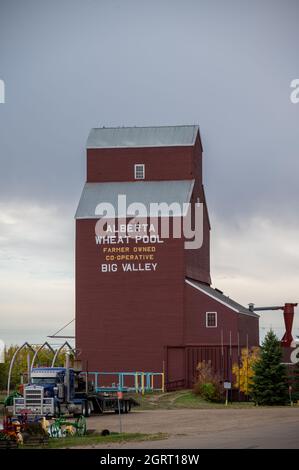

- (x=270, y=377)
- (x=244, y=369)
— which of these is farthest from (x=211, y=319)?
(x=270, y=377)

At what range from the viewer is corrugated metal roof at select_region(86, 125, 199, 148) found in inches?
2899

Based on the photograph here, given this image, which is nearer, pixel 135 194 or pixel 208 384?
pixel 208 384

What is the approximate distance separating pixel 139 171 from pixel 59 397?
32041mm

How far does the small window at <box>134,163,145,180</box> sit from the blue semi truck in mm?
26360

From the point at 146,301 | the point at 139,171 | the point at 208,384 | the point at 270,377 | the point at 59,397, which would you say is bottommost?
the point at 59,397

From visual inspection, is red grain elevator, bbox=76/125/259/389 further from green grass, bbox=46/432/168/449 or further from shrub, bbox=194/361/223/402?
green grass, bbox=46/432/168/449

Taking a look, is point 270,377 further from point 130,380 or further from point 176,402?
point 130,380

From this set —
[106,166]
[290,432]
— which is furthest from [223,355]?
[290,432]

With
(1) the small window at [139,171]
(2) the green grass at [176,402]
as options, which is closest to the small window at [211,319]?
(2) the green grass at [176,402]

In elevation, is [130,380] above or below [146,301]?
below

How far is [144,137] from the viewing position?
74.0 meters

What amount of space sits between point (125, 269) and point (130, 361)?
21.2ft

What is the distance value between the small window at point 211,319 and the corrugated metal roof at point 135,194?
7.33 metres
